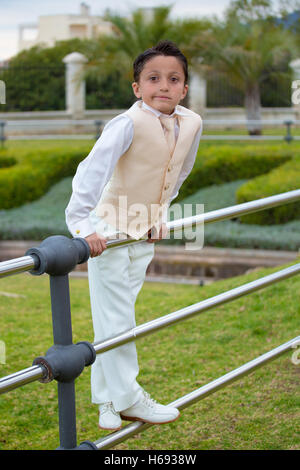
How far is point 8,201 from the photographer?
33.9 ft

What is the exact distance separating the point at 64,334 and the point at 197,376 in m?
1.80

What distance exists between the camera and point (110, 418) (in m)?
2.13

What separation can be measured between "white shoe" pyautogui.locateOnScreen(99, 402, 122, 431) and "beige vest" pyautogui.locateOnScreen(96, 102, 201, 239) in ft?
1.83

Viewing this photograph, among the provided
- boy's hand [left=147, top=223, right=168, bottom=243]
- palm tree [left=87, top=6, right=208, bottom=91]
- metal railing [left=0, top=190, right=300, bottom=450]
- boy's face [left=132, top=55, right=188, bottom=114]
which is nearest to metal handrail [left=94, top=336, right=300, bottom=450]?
metal railing [left=0, top=190, right=300, bottom=450]

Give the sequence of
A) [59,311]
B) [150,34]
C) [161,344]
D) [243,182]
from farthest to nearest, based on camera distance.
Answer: [150,34]
[243,182]
[161,344]
[59,311]

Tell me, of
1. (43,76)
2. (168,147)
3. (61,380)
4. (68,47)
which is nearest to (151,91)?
(168,147)

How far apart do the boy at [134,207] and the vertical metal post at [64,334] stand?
0.32 meters

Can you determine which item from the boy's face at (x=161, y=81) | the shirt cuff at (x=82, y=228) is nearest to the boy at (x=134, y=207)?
the boy's face at (x=161, y=81)

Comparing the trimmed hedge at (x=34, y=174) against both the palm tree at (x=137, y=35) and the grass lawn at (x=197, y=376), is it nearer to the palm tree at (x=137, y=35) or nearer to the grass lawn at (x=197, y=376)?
the palm tree at (x=137, y=35)

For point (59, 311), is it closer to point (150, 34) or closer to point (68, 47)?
point (150, 34)

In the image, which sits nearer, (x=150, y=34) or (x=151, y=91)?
(x=151, y=91)

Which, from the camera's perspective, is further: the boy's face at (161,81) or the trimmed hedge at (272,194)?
the trimmed hedge at (272,194)

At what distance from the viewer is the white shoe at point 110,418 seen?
212 cm

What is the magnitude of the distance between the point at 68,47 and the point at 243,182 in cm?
1669
